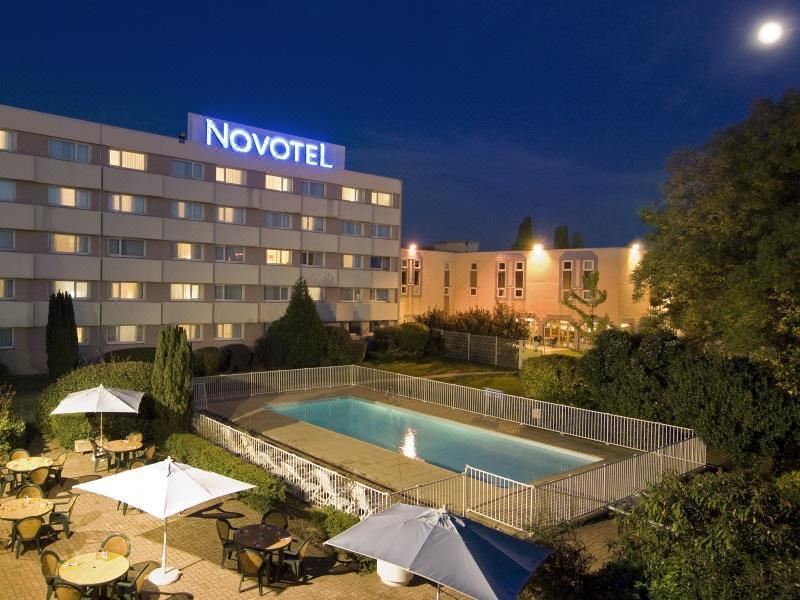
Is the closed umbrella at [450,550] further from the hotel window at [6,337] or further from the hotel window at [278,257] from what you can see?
the hotel window at [278,257]

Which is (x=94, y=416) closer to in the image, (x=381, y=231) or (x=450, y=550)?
(x=450, y=550)

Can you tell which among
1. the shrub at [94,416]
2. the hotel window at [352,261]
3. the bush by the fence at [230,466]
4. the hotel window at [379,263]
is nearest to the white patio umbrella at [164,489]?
the bush by the fence at [230,466]

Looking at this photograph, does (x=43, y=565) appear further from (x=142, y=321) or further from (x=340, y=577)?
(x=142, y=321)

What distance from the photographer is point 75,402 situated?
17.1 meters

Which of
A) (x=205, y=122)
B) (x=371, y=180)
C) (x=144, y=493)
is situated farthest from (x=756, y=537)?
(x=371, y=180)

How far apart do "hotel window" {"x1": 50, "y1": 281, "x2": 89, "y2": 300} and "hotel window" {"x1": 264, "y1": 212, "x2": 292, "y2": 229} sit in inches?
483

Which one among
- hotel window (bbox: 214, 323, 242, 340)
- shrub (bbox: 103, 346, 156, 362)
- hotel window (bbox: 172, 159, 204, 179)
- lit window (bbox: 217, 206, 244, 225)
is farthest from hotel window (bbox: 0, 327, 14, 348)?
lit window (bbox: 217, 206, 244, 225)

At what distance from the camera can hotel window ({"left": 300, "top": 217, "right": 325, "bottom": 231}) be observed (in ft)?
147

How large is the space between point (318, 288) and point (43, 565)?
36.3 meters

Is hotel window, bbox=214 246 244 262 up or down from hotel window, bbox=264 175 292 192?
down

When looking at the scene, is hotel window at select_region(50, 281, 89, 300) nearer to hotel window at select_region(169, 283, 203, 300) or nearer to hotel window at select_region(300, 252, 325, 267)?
hotel window at select_region(169, 283, 203, 300)

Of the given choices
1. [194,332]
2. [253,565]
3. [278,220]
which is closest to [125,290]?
[194,332]

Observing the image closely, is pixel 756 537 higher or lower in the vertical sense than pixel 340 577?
higher

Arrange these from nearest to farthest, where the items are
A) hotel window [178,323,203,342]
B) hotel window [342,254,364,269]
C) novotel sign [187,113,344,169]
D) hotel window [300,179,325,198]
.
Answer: hotel window [178,323,203,342] < novotel sign [187,113,344,169] < hotel window [300,179,325,198] < hotel window [342,254,364,269]
